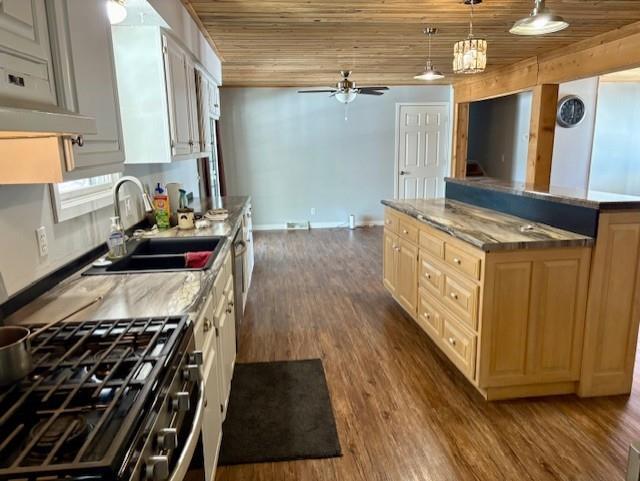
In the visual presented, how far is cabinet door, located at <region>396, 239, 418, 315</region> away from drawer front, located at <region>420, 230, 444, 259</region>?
0.56 feet

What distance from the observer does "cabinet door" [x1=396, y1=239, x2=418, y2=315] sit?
3479 millimetres

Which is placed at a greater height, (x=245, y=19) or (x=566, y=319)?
(x=245, y=19)

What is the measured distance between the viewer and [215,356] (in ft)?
6.51

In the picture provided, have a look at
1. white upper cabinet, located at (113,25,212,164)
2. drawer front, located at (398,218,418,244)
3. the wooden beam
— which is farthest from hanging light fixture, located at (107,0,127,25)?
the wooden beam

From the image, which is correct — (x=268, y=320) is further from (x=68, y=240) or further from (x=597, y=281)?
(x=597, y=281)

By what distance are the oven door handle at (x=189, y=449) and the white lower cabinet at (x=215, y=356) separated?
19 cm

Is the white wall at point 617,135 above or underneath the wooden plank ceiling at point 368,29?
underneath

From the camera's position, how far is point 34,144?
4.26 feet

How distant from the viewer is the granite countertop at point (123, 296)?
149cm

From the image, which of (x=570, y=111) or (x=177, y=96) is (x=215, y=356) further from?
(x=570, y=111)

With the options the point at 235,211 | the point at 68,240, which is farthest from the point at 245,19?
the point at 68,240

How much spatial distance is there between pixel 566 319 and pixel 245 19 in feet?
10.9

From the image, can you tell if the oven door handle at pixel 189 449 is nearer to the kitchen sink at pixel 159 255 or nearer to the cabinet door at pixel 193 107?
the kitchen sink at pixel 159 255

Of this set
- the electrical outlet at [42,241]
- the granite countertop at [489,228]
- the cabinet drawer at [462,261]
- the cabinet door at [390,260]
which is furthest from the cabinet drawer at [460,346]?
the electrical outlet at [42,241]
